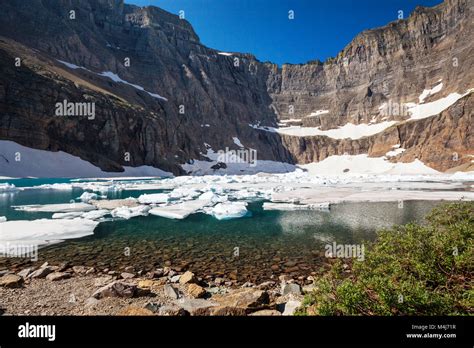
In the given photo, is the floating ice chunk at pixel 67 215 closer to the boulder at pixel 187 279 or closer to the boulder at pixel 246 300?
the boulder at pixel 187 279

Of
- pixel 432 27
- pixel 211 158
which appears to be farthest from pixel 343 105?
pixel 211 158

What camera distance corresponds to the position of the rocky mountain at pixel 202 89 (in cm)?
7744

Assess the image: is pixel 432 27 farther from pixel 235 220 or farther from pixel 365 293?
pixel 365 293

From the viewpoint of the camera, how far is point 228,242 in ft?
46.1

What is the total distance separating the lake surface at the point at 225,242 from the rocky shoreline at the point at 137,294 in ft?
2.86

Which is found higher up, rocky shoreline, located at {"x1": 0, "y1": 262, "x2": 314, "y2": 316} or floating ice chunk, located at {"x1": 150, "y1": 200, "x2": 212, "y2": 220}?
floating ice chunk, located at {"x1": 150, "y1": 200, "x2": 212, "y2": 220}

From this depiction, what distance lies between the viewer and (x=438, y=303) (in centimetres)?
436

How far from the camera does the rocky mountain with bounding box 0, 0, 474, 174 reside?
77438 millimetres

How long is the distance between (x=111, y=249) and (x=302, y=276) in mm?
8705

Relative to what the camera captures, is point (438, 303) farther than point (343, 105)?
No
